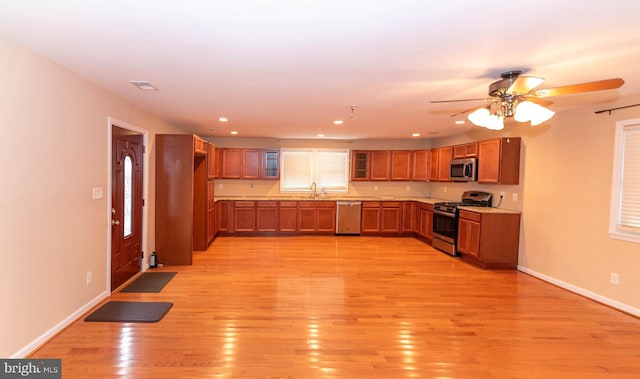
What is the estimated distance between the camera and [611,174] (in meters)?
3.78

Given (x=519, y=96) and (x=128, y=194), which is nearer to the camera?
(x=519, y=96)

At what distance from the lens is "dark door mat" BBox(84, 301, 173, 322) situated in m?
3.14

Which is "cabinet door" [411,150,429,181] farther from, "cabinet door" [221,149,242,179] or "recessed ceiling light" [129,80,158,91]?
"recessed ceiling light" [129,80,158,91]

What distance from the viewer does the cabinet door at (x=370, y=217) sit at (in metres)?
7.55

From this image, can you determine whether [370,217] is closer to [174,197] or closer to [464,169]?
[464,169]

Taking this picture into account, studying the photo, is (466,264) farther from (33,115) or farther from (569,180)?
(33,115)

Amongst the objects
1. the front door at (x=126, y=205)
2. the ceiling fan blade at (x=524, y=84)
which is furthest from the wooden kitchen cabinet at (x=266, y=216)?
the ceiling fan blade at (x=524, y=84)

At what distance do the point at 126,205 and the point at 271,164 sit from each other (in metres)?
3.87

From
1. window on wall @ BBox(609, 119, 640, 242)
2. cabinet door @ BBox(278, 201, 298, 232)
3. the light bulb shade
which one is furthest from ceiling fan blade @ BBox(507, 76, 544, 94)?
cabinet door @ BBox(278, 201, 298, 232)

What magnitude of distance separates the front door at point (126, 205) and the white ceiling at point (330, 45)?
2.13 ft

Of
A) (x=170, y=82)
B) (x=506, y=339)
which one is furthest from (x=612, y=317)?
(x=170, y=82)

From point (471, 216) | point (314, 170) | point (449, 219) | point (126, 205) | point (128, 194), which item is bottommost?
point (449, 219)

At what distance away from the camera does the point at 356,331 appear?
9.82 feet

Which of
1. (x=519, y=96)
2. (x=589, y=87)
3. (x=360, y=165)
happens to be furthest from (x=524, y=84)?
(x=360, y=165)
